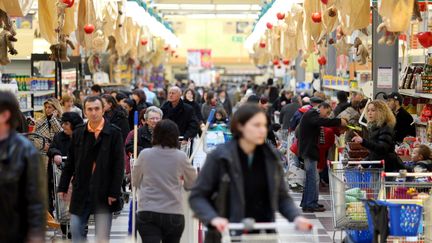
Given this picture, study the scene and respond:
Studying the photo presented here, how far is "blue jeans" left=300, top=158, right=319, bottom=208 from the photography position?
41.2ft

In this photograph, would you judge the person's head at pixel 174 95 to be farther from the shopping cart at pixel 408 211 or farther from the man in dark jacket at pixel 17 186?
the man in dark jacket at pixel 17 186

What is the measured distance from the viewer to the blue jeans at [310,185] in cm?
1256

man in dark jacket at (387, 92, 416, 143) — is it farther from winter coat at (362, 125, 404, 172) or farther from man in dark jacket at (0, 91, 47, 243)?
man in dark jacket at (0, 91, 47, 243)

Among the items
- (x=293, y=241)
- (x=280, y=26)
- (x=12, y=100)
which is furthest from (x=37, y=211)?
(x=280, y=26)

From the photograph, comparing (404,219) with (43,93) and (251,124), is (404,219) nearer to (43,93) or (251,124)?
(251,124)

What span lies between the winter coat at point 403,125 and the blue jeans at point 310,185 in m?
1.69


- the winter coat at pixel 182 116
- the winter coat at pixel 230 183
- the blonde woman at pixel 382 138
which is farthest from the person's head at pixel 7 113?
the winter coat at pixel 182 116

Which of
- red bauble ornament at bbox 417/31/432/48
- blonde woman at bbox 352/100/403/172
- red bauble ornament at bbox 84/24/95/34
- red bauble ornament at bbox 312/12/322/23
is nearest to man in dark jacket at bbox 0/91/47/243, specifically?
Result: blonde woman at bbox 352/100/403/172

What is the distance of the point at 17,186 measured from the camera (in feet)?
17.0

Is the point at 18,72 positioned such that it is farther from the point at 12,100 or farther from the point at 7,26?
the point at 12,100

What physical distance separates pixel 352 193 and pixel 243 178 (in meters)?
3.72

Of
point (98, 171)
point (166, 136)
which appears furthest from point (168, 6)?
point (166, 136)

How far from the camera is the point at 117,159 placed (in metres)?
7.83

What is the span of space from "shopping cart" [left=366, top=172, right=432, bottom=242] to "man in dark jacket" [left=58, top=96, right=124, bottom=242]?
2.04 m
